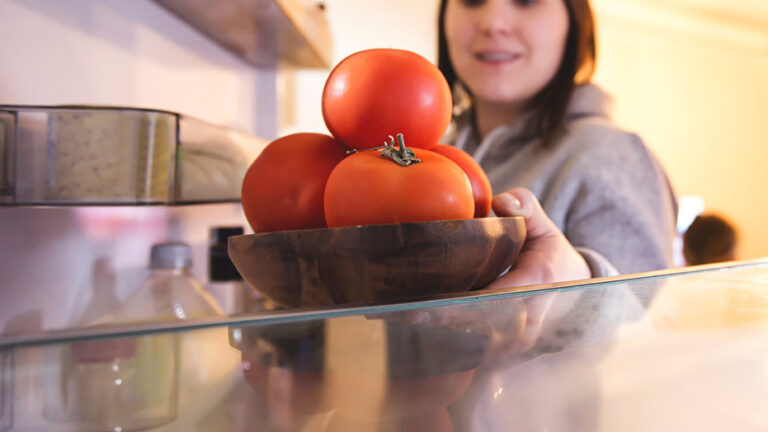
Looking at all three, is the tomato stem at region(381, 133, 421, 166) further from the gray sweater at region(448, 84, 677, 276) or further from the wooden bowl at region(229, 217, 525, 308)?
the gray sweater at region(448, 84, 677, 276)

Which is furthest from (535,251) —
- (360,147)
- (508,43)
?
(508,43)

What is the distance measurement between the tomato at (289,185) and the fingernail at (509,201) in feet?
0.34

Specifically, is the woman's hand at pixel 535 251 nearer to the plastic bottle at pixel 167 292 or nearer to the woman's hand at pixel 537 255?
the woman's hand at pixel 537 255

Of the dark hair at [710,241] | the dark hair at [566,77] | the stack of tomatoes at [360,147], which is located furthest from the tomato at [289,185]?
the dark hair at [710,241]

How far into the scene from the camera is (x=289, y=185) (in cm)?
30

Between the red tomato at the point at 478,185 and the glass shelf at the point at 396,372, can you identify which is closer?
the glass shelf at the point at 396,372

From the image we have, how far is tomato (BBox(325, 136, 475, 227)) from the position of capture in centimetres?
25

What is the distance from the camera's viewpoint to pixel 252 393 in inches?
6.1

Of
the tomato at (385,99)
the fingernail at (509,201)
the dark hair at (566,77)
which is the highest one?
the dark hair at (566,77)

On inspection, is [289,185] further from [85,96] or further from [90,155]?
[85,96]

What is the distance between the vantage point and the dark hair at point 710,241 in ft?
7.77

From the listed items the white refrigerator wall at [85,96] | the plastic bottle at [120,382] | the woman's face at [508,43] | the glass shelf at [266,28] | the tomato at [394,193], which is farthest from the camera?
the woman's face at [508,43]

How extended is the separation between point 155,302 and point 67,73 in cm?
22

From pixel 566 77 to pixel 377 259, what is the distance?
2.39ft
